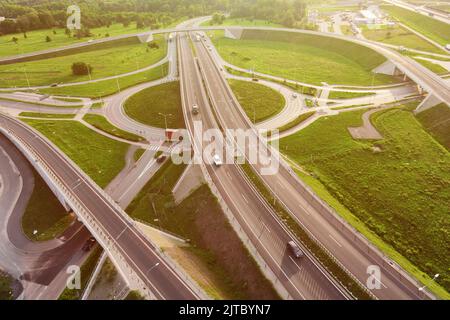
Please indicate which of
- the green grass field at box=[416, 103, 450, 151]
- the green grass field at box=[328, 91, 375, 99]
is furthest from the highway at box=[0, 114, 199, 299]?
the green grass field at box=[328, 91, 375, 99]

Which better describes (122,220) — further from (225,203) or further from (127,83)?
(127,83)

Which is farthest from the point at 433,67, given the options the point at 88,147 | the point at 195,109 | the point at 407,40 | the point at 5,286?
the point at 5,286

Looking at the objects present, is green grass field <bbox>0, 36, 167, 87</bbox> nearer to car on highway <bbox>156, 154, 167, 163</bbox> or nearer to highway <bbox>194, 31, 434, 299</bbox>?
car on highway <bbox>156, 154, 167, 163</bbox>

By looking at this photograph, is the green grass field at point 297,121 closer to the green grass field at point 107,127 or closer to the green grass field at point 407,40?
Answer: the green grass field at point 107,127

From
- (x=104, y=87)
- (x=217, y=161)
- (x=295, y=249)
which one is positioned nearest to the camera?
(x=295, y=249)

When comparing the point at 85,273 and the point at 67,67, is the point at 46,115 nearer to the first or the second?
the point at 67,67

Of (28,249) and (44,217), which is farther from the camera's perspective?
(44,217)

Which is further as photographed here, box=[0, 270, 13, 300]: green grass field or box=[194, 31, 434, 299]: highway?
box=[0, 270, 13, 300]: green grass field
